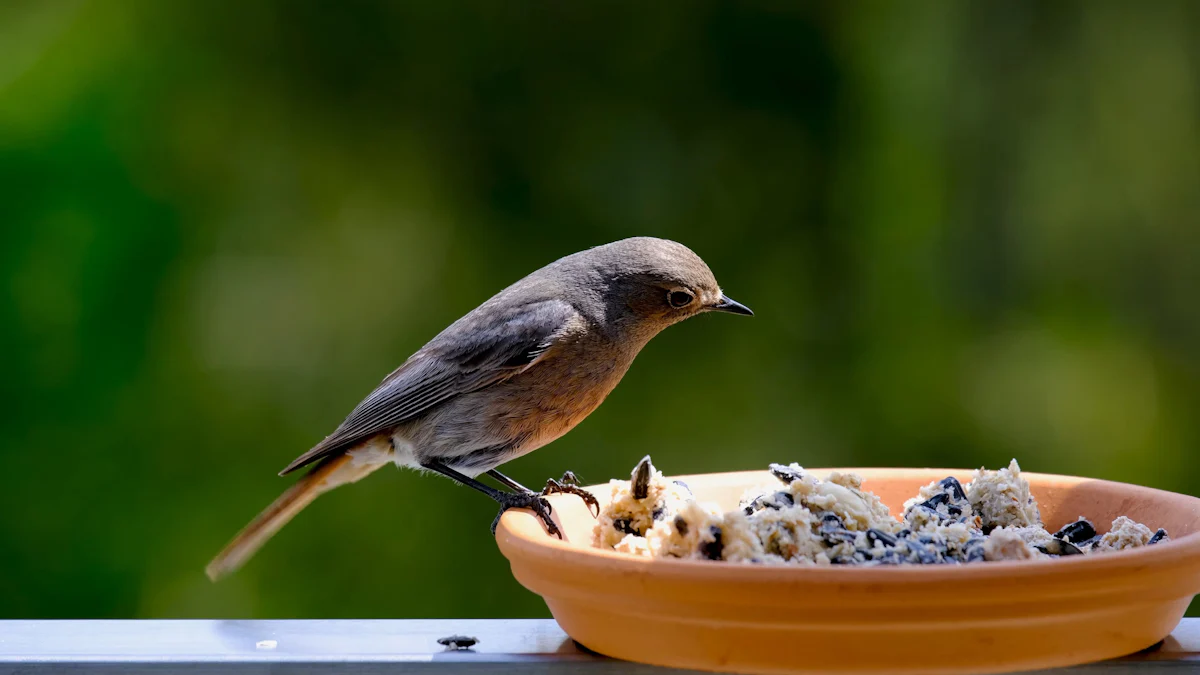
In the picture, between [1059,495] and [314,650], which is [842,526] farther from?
[314,650]

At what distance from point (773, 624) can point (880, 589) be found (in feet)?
0.55

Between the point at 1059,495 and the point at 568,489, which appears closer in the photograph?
the point at 1059,495

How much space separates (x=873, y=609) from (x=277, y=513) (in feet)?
6.83

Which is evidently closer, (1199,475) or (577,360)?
(577,360)

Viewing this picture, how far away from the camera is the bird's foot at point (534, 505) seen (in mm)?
2336

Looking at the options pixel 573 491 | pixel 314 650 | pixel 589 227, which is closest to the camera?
pixel 314 650

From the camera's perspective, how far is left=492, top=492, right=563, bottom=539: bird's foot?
234cm

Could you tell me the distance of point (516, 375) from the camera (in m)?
3.11

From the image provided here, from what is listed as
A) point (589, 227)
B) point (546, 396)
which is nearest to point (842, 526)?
point (546, 396)

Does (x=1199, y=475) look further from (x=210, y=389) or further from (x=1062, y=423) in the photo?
(x=210, y=389)

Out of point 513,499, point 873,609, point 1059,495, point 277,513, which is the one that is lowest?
point 277,513

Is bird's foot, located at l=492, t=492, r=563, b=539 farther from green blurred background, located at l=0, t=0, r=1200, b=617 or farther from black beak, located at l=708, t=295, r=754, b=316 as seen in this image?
green blurred background, located at l=0, t=0, r=1200, b=617

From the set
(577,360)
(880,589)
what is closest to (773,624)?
(880,589)

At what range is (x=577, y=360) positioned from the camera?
3107mm
